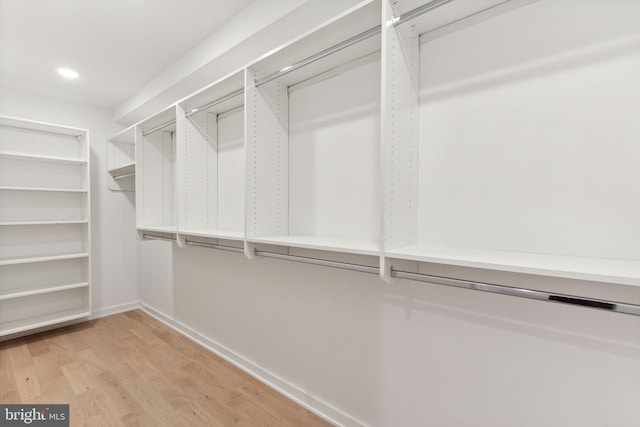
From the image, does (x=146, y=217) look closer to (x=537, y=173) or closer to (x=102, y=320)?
(x=102, y=320)

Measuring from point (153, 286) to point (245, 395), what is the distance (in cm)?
219

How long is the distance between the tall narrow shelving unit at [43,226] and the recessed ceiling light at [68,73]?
23.4 inches

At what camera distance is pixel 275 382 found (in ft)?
7.02

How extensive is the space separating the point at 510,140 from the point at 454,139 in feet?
0.69

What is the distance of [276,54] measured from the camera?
1.59m

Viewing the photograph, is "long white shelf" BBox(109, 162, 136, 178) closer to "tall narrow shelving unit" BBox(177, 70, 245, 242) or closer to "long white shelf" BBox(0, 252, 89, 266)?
"long white shelf" BBox(0, 252, 89, 266)

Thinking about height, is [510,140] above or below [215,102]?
below

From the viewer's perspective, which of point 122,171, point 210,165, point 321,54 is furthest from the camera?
point 122,171

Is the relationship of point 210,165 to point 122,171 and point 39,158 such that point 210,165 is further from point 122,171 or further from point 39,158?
point 39,158

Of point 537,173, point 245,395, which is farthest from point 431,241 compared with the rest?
point 245,395

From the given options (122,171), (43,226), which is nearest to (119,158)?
(122,171)

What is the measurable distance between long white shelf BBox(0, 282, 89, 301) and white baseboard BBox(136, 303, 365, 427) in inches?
45.8

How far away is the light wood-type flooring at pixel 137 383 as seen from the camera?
1.88 m

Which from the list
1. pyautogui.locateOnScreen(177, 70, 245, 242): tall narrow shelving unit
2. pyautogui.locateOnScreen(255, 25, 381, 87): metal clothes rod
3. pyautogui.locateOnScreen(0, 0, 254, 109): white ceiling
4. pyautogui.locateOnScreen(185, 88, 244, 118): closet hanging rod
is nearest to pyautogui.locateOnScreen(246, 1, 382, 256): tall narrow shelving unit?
pyautogui.locateOnScreen(255, 25, 381, 87): metal clothes rod
